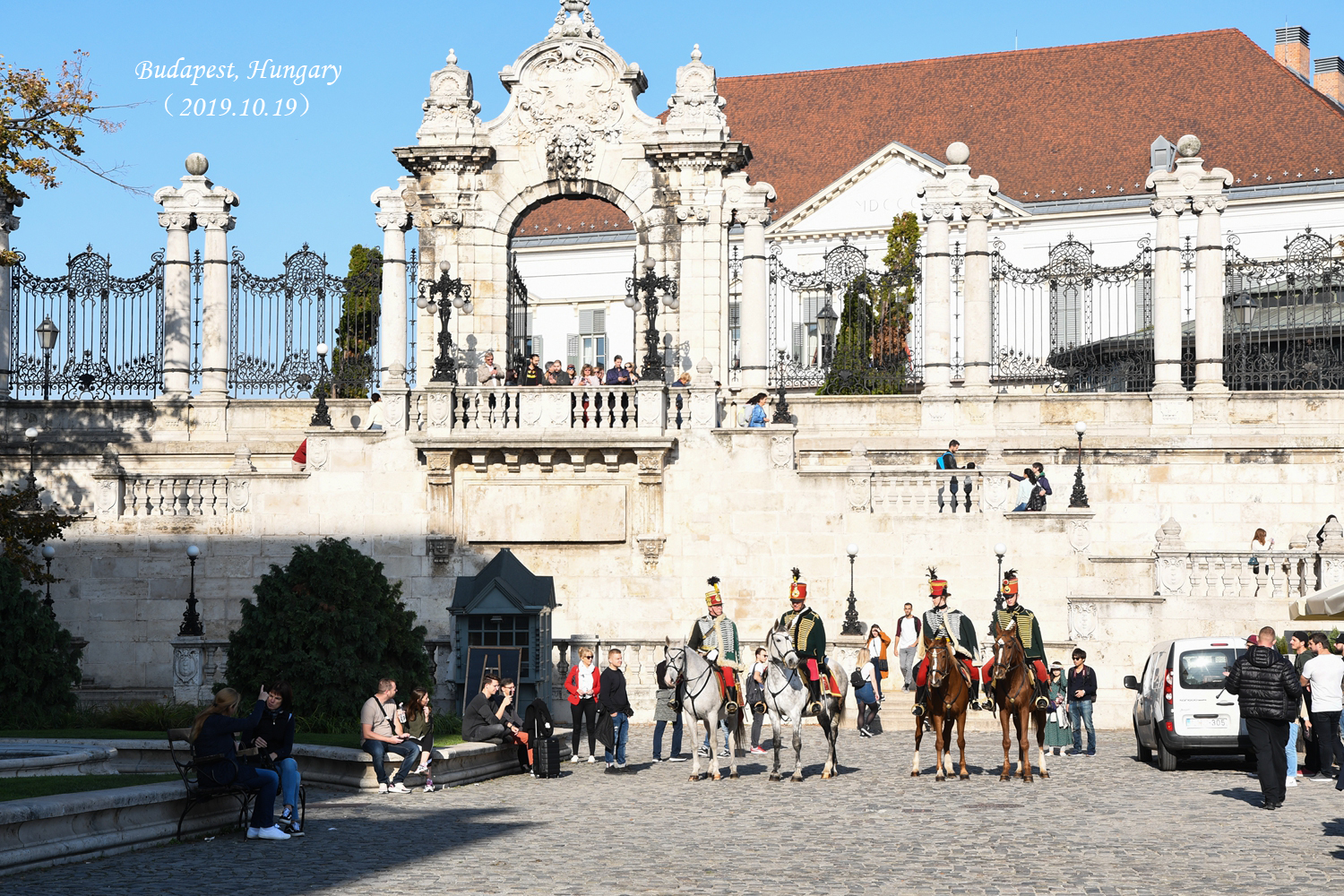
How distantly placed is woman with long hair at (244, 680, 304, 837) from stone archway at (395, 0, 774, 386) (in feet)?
58.5

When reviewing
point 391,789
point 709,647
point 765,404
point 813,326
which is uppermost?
point 813,326

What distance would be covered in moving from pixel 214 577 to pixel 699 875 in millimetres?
18608

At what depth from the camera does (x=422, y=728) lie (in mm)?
19938

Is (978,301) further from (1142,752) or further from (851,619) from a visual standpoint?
(1142,752)

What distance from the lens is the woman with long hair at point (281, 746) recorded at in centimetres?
1617

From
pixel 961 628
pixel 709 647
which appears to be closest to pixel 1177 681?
pixel 961 628

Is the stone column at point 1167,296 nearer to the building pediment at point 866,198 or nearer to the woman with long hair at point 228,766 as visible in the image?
the woman with long hair at point 228,766

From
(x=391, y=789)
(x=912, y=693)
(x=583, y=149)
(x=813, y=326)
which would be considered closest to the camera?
(x=391, y=789)

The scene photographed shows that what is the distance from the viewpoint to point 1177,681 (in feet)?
70.7

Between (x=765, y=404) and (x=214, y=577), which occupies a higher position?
(x=765, y=404)

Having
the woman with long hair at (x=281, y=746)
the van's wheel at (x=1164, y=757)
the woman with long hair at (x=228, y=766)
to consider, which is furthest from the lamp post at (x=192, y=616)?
the van's wheel at (x=1164, y=757)

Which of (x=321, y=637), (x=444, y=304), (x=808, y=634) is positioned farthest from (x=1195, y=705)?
(x=444, y=304)

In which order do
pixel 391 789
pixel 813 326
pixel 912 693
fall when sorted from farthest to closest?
pixel 813 326, pixel 912 693, pixel 391 789

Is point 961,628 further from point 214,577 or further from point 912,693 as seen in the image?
point 214,577
